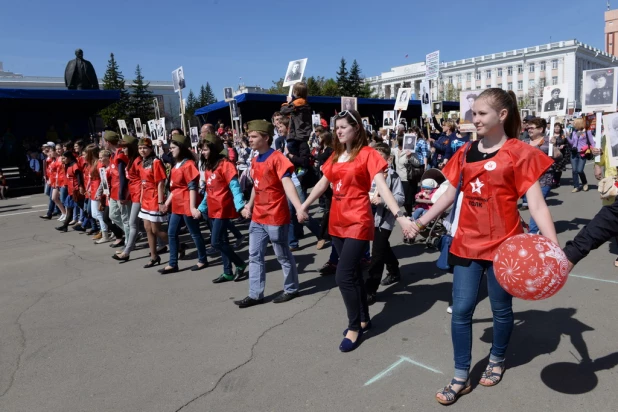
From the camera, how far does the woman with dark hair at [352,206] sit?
3.72 meters

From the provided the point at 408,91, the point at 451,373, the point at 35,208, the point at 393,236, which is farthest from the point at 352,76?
the point at 451,373

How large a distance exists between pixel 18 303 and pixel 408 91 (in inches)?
477

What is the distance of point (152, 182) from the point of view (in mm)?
6586

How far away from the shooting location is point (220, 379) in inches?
136

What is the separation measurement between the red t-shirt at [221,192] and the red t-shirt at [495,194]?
343 cm

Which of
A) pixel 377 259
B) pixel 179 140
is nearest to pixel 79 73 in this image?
pixel 179 140

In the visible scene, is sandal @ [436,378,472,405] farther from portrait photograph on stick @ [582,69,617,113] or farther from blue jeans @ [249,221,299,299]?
portrait photograph on stick @ [582,69,617,113]

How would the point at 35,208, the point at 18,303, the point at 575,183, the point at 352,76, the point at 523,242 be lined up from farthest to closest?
the point at 352,76 → the point at 35,208 → the point at 575,183 → the point at 18,303 → the point at 523,242

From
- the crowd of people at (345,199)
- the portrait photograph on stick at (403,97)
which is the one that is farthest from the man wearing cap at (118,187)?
the portrait photograph on stick at (403,97)

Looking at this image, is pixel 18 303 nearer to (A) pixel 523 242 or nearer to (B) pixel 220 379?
(B) pixel 220 379

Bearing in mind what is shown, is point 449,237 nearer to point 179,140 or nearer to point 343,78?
point 179,140

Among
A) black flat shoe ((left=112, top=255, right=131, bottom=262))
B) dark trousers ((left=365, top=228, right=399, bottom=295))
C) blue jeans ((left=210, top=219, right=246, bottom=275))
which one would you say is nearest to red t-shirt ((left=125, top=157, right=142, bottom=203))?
black flat shoe ((left=112, top=255, right=131, bottom=262))

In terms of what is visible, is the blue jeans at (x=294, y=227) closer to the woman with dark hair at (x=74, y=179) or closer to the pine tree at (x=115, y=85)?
the woman with dark hair at (x=74, y=179)

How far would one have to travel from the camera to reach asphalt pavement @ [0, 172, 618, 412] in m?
3.12
